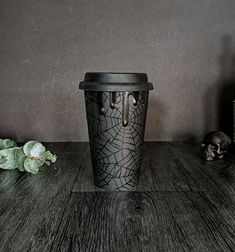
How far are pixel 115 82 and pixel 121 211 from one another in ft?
0.81

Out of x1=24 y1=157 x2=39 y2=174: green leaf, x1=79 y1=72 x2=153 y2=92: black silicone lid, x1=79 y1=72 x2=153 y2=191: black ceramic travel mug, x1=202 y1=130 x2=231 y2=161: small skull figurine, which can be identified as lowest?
x1=202 y1=130 x2=231 y2=161: small skull figurine

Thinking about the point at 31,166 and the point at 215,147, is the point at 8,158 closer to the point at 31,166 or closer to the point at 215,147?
the point at 31,166

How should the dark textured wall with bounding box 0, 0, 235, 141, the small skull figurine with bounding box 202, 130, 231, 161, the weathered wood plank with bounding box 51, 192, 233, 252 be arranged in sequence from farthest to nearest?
the dark textured wall with bounding box 0, 0, 235, 141 → the small skull figurine with bounding box 202, 130, 231, 161 → the weathered wood plank with bounding box 51, 192, 233, 252

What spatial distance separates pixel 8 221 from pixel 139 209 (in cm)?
23

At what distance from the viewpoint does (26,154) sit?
27.9 inches

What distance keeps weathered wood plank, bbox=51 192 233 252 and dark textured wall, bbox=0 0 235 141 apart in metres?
0.57

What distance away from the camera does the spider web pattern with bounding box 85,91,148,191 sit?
57cm

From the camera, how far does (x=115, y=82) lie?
1.79 feet

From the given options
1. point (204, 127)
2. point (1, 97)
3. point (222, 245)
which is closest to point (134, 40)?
point (204, 127)

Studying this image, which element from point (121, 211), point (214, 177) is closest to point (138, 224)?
point (121, 211)

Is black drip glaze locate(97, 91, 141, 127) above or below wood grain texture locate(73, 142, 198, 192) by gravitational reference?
above

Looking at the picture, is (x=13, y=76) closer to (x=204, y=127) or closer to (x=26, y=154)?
(x=26, y=154)

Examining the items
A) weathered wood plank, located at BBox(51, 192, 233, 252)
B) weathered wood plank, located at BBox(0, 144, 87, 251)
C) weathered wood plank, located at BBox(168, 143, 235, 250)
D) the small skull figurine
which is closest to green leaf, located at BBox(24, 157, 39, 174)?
weathered wood plank, located at BBox(0, 144, 87, 251)

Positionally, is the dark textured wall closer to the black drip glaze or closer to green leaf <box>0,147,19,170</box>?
green leaf <box>0,147,19,170</box>
